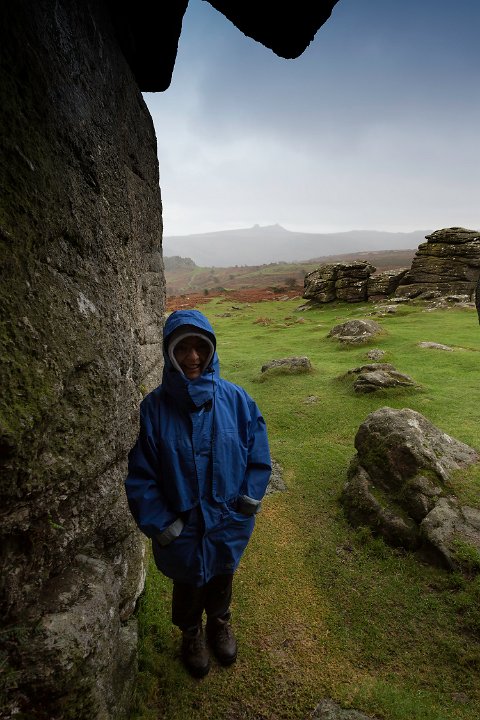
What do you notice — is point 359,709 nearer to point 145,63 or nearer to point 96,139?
point 96,139

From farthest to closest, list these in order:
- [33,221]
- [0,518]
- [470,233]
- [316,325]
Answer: [470,233]
[316,325]
[33,221]
[0,518]

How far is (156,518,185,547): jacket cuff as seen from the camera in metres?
3.76

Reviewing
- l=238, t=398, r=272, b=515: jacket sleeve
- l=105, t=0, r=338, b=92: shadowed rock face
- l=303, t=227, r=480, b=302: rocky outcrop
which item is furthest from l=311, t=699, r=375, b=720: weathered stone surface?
l=303, t=227, r=480, b=302: rocky outcrop

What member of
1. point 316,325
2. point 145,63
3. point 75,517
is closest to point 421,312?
point 316,325

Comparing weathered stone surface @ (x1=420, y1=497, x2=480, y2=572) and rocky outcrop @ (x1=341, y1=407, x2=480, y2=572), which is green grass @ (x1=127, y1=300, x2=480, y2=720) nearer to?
weathered stone surface @ (x1=420, y1=497, x2=480, y2=572)

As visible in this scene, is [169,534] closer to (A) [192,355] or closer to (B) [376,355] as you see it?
(A) [192,355]

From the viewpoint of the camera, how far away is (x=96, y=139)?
4.07 m

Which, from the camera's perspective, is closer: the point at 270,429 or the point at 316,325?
the point at 270,429

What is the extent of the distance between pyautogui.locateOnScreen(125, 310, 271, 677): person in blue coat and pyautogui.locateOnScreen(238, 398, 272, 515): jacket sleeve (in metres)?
0.01

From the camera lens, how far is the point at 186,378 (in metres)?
3.96

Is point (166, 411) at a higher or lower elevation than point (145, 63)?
lower

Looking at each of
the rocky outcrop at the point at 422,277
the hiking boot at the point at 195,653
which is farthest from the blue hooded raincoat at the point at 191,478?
the rocky outcrop at the point at 422,277

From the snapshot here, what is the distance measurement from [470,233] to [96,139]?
1871 inches

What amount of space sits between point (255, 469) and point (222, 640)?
241 centimetres
